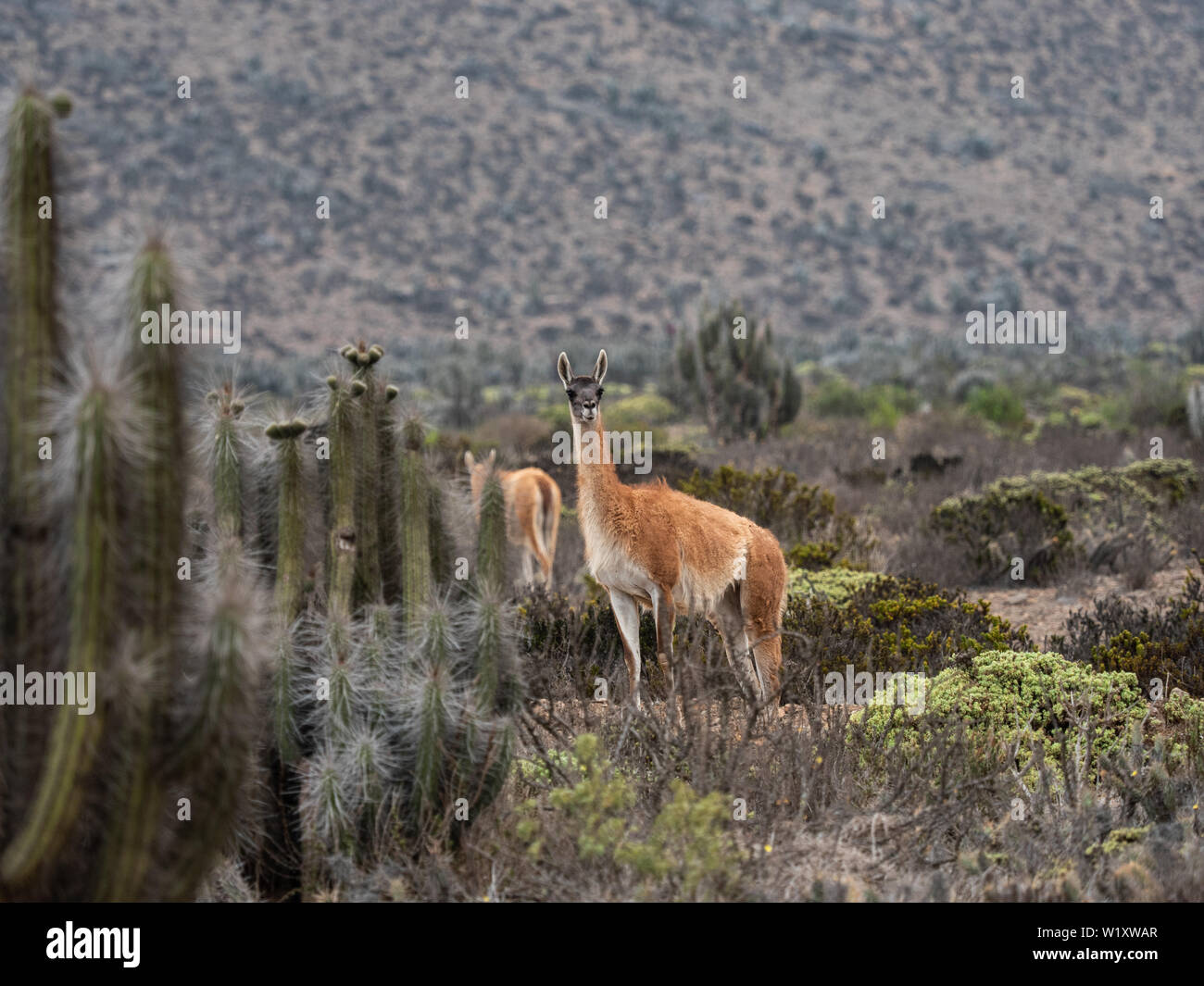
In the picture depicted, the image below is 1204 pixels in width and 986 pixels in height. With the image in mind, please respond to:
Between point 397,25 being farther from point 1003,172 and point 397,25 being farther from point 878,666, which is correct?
point 878,666

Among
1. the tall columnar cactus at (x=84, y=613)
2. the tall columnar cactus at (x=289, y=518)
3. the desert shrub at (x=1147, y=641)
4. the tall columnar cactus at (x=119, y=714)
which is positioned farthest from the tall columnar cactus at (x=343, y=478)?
the desert shrub at (x=1147, y=641)

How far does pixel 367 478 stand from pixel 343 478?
17cm

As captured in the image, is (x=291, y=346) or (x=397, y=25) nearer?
(x=291, y=346)

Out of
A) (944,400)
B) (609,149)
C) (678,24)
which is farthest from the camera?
(678,24)

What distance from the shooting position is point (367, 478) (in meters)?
5.62

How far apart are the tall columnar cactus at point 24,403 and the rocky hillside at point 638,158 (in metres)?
33.8

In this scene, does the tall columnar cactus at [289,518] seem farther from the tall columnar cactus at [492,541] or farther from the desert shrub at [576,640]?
the desert shrub at [576,640]

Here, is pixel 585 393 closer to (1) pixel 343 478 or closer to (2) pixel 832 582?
(1) pixel 343 478

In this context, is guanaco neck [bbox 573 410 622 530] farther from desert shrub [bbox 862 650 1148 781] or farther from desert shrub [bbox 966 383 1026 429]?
desert shrub [bbox 966 383 1026 429]

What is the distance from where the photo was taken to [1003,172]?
4881cm

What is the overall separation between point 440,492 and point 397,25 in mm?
47634

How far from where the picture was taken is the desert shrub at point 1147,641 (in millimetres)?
6949

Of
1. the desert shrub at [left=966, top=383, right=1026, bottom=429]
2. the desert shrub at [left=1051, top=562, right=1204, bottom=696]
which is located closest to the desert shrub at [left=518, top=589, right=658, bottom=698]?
the desert shrub at [left=1051, top=562, right=1204, bottom=696]

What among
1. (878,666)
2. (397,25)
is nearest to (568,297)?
(397,25)
